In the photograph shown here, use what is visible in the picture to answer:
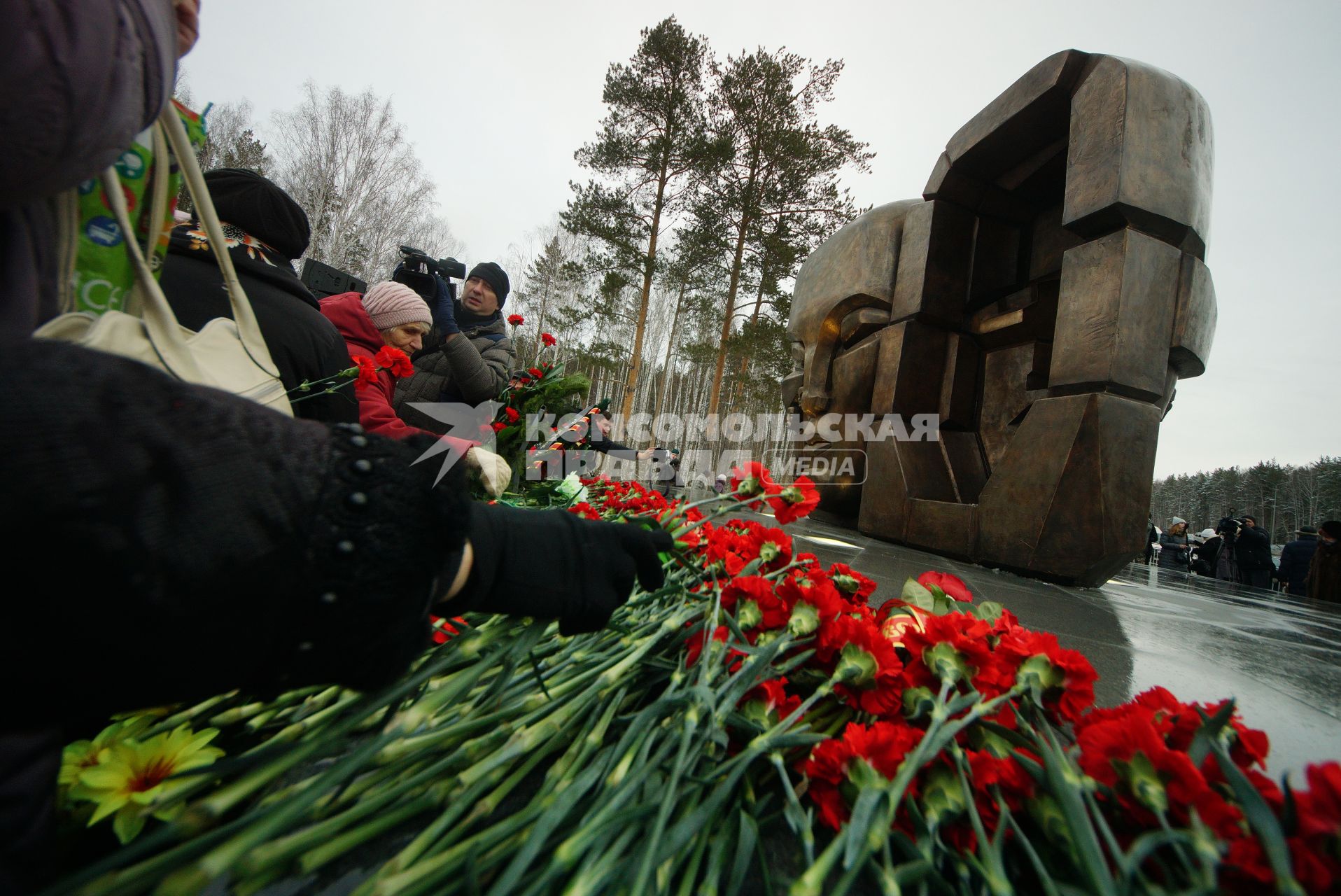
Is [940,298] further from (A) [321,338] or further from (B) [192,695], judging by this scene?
(B) [192,695]

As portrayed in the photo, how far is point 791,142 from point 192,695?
1331cm

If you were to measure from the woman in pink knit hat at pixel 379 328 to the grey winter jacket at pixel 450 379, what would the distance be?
0.40 metres

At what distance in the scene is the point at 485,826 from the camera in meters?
0.54

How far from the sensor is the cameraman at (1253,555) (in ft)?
23.9

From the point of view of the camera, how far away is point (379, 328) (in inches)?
96.0

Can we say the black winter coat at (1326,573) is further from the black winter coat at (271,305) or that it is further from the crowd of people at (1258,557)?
the black winter coat at (271,305)

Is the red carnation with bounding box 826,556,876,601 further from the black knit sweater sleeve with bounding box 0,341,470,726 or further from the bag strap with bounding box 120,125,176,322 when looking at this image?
the bag strap with bounding box 120,125,176,322

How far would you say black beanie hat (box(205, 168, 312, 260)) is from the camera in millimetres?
1606

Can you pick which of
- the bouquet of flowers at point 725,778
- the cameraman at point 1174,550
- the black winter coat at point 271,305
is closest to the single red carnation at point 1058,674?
the bouquet of flowers at point 725,778

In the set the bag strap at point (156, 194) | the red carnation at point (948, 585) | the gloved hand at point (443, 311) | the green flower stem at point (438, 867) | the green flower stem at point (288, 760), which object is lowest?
the green flower stem at point (438, 867)

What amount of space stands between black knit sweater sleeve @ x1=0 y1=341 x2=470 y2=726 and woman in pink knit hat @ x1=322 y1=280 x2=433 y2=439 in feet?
5.46

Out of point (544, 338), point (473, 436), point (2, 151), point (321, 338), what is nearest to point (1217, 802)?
point (2, 151)

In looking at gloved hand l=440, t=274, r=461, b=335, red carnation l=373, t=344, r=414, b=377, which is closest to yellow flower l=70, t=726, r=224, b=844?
red carnation l=373, t=344, r=414, b=377

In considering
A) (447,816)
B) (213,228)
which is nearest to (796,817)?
(447,816)
